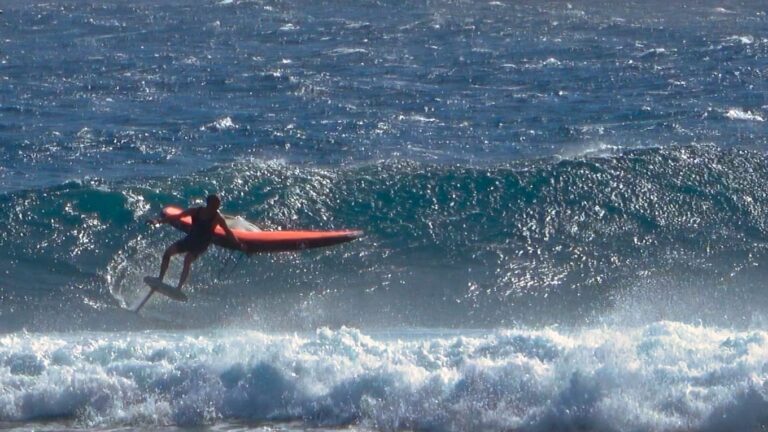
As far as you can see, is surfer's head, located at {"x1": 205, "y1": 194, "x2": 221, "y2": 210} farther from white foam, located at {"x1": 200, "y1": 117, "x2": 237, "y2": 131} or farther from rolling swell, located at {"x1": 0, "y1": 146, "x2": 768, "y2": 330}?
white foam, located at {"x1": 200, "y1": 117, "x2": 237, "y2": 131}

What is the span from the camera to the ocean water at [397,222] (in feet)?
37.9

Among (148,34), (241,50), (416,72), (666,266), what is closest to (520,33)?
(416,72)

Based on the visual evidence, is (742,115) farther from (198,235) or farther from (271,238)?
(198,235)

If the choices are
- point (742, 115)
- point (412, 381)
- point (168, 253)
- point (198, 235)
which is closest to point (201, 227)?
point (198, 235)

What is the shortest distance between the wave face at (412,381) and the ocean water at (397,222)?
3cm

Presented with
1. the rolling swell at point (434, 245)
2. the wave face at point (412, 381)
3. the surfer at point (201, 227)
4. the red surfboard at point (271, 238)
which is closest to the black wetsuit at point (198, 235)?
the surfer at point (201, 227)

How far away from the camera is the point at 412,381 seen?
38.0 ft

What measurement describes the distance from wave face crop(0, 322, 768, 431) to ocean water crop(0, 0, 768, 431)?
0.09 ft

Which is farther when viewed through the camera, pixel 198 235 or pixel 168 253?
pixel 168 253

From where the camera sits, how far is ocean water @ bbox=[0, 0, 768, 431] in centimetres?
1155

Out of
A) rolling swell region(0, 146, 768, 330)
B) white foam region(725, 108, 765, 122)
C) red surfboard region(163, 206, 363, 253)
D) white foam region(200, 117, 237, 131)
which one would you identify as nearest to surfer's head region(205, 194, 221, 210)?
red surfboard region(163, 206, 363, 253)

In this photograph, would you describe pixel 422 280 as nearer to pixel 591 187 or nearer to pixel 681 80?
pixel 591 187

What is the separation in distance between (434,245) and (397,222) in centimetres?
82

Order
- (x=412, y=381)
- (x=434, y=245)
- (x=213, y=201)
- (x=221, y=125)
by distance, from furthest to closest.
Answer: (x=221, y=125) < (x=434, y=245) < (x=213, y=201) < (x=412, y=381)
